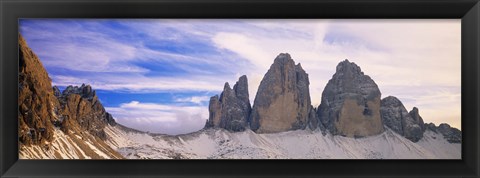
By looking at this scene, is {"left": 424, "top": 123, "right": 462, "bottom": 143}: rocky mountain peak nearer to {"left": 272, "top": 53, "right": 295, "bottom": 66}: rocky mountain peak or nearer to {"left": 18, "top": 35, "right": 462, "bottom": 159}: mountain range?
{"left": 18, "top": 35, "right": 462, "bottom": 159}: mountain range

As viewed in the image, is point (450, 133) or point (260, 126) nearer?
point (450, 133)

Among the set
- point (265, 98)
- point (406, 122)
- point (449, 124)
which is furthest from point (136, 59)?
point (449, 124)

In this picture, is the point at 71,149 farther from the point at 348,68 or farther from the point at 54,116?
the point at 348,68

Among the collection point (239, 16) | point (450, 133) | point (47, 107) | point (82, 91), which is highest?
point (239, 16)

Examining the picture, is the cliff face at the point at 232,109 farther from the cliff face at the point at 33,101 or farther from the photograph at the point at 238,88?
the cliff face at the point at 33,101

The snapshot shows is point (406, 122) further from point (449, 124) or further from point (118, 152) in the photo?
point (118, 152)

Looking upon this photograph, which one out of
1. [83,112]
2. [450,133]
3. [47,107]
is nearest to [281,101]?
[450,133]

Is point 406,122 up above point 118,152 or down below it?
above
